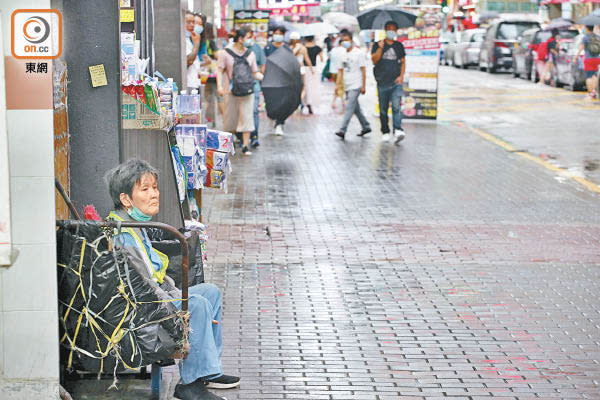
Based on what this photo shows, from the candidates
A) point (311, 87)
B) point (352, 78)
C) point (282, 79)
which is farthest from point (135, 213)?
point (311, 87)

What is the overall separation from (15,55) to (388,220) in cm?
661

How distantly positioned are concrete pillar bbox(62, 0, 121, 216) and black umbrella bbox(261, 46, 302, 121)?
10.1 m

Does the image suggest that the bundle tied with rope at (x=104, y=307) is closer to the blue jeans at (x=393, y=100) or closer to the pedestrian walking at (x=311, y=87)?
the blue jeans at (x=393, y=100)

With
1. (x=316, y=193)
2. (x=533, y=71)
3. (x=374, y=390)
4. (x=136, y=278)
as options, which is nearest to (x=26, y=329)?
(x=136, y=278)

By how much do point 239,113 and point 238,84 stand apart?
0.71 m

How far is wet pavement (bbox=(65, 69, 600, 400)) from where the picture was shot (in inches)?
246

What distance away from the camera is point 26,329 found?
16.8 feet

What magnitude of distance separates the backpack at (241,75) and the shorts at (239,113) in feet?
1.11

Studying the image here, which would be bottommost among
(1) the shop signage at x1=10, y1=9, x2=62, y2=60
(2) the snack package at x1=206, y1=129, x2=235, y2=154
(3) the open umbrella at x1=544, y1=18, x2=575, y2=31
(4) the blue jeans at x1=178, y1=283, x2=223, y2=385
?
(4) the blue jeans at x1=178, y1=283, x2=223, y2=385

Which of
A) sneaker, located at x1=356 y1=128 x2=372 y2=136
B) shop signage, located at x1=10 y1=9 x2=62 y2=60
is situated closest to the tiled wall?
shop signage, located at x1=10 y1=9 x2=62 y2=60

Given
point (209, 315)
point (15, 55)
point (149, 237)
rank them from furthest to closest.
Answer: point (149, 237) < point (209, 315) < point (15, 55)

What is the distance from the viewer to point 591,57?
27562mm

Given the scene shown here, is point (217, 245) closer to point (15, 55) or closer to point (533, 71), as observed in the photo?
point (15, 55)

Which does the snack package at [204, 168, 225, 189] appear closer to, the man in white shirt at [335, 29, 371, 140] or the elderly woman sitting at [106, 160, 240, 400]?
the elderly woman sitting at [106, 160, 240, 400]
